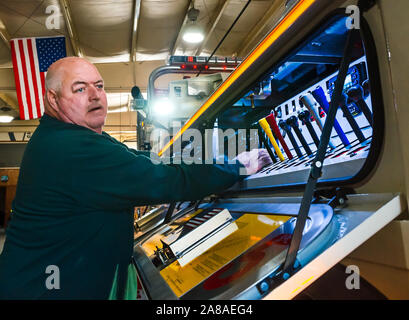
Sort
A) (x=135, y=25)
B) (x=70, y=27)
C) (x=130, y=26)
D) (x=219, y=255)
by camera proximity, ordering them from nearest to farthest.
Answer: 1. (x=219, y=255)
2. (x=70, y=27)
3. (x=135, y=25)
4. (x=130, y=26)

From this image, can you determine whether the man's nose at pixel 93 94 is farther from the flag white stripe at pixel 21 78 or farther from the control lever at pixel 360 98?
the flag white stripe at pixel 21 78

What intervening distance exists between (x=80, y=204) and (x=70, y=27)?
20.7ft

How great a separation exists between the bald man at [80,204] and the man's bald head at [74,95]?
6.1 inches

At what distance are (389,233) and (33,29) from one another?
286 inches

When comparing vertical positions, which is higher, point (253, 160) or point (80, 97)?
point (80, 97)

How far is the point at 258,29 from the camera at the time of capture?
7.01m

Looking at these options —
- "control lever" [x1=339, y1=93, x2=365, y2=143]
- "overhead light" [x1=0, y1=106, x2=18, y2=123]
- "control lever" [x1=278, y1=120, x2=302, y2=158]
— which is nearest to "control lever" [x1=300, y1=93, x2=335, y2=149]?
"control lever" [x1=339, y1=93, x2=365, y2=143]

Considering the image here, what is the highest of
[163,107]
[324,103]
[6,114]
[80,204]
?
[6,114]

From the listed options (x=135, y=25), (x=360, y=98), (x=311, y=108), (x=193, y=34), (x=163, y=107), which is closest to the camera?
(x=360, y=98)

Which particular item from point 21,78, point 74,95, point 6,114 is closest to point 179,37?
point 21,78

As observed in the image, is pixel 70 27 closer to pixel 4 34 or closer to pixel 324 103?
pixel 4 34

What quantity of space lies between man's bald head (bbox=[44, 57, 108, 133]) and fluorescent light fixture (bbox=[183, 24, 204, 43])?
5795mm

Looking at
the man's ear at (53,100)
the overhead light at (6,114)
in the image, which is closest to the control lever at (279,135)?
the man's ear at (53,100)

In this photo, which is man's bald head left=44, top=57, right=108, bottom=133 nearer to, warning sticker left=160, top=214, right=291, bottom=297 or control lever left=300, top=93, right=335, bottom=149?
warning sticker left=160, top=214, right=291, bottom=297
